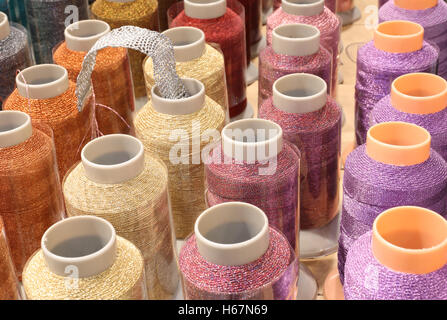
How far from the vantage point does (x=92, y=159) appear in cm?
86

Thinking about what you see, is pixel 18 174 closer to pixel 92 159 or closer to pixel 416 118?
pixel 92 159

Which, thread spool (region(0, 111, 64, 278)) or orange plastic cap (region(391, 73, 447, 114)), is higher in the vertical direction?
orange plastic cap (region(391, 73, 447, 114))

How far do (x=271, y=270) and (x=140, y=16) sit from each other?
0.69m

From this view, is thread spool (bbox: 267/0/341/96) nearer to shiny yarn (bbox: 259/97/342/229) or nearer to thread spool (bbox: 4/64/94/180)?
shiny yarn (bbox: 259/97/342/229)

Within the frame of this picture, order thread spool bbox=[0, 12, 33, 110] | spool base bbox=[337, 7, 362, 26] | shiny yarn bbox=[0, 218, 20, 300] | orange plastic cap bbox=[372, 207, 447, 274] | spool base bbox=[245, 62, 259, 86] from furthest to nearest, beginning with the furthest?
spool base bbox=[337, 7, 362, 26] < spool base bbox=[245, 62, 259, 86] < thread spool bbox=[0, 12, 33, 110] < shiny yarn bbox=[0, 218, 20, 300] < orange plastic cap bbox=[372, 207, 447, 274]

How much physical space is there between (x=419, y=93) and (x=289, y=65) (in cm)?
20

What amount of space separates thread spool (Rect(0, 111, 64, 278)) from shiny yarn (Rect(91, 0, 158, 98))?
0.37m

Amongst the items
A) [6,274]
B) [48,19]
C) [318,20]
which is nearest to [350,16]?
[318,20]

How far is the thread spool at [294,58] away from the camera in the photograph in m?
1.06

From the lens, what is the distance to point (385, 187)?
0.81 meters

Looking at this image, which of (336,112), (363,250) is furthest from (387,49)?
(363,250)

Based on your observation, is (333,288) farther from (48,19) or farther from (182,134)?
(48,19)

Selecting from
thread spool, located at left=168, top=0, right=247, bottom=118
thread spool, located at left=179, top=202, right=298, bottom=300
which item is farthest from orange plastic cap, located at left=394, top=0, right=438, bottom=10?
thread spool, located at left=179, top=202, right=298, bottom=300

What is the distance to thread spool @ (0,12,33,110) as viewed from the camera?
44.8 inches
